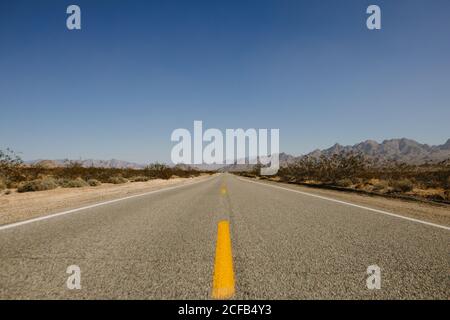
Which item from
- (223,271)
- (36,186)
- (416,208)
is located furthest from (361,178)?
(223,271)

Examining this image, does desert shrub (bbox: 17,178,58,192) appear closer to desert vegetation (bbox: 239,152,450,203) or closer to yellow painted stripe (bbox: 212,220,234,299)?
yellow painted stripe (bbox: 212,220,234,299)

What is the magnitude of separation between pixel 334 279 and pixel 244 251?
105 centimetres

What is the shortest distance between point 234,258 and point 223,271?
402mm

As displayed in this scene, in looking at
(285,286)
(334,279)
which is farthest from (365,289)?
(285,286)

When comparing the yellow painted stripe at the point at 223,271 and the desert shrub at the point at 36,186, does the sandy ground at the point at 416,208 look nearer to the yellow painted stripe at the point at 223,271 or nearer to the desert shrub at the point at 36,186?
the yellow painted stripe at the point at 223,271

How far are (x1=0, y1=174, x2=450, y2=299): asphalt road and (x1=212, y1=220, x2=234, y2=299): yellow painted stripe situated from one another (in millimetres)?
60

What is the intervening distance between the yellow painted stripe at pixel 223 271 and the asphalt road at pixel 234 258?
0.06m

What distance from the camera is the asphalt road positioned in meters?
2.08

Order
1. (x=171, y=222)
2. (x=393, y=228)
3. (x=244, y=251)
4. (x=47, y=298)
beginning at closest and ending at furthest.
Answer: (x=47, y=298) < (x=244, y=251) < (x=393, y=228) < (x=171, y=222)

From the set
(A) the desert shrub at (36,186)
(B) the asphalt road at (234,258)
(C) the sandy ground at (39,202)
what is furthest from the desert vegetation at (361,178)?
(A) the desert shrub at (36,186)

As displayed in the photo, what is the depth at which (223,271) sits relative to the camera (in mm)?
2441

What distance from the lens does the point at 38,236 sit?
12.3 feet

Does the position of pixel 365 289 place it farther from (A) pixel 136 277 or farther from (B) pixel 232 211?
(B) pixel 232 211

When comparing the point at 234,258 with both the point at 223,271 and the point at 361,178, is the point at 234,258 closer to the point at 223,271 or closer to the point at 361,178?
the point at 223,271
